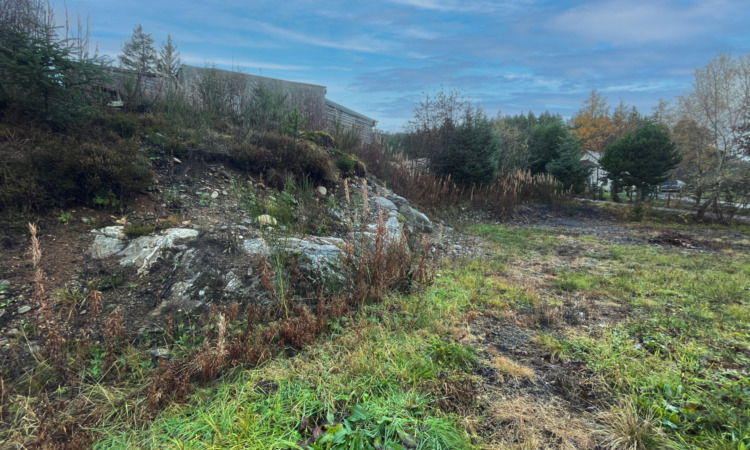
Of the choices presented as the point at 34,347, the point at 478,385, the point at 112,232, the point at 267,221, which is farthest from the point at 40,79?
the point at 478,385

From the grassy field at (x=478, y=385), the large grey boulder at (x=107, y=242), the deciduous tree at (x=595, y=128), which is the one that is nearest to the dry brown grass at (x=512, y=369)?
the grassy field at (x=478, y=385)

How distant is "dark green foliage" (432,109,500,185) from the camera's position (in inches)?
491

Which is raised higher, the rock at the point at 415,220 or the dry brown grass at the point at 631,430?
the rock at the point at 415,220

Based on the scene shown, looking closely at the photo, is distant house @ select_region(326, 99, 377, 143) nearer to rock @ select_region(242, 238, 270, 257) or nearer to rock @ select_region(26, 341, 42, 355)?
rock @ select_region(242, 238, 270, 257)

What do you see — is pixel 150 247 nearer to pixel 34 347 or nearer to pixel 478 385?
pixel 34 347

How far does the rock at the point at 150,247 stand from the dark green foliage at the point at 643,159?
19.9 meters

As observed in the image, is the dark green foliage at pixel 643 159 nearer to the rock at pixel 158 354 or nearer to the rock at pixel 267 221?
the rock at pixel 267 221

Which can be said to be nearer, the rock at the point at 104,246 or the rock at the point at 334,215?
the rock at the point at 104,246

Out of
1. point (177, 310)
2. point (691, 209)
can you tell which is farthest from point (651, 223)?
point (177, 310)

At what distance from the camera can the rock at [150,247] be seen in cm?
337

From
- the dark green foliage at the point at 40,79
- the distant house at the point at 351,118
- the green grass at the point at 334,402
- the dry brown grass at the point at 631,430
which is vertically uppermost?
the distant house at the point at 351,118

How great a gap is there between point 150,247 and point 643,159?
67.1 ft

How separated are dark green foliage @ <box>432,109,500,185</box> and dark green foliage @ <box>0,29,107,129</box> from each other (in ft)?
35.9

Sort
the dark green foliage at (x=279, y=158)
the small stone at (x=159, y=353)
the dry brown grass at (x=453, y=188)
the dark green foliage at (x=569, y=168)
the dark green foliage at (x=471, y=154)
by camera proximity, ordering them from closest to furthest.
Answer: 1. the small stone at (x=159, y=353)
2. the dark green foliage at (x=279, y=158)
3. the dry brown grass at (x=453, y=188)
4. the dark green foliage at (x=471, y=154)
5. the dark green foliage at (x=569, y=168)
